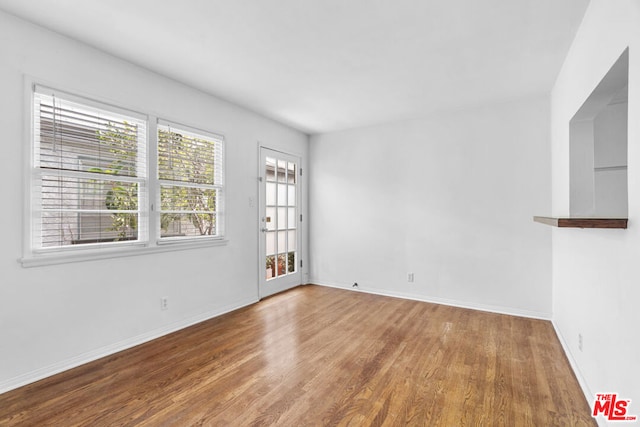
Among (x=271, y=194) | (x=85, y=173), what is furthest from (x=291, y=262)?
(x=85, y=173)

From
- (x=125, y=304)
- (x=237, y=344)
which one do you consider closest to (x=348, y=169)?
(x=237, y=344)

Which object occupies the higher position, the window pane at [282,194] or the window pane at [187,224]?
the window pane at [282,194]

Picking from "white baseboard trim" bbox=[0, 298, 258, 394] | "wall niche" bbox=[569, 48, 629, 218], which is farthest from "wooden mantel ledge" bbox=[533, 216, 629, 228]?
"white baseboard trim" bbox=[0, 298, 258, 394]

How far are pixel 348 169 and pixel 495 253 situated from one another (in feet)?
7.93

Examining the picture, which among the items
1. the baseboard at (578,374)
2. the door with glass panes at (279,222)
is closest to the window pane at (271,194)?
the door with glass panes at (279,222)

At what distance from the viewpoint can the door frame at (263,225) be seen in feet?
14.4

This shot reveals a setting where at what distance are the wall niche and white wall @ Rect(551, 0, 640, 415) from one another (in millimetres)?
115

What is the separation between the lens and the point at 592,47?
1995 mm

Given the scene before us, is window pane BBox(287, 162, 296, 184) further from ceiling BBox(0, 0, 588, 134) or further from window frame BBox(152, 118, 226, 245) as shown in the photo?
ceiling BBox(0, 0, 588, 134)

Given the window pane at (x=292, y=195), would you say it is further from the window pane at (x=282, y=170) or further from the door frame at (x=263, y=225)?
the window pane at (x=282, y=170)

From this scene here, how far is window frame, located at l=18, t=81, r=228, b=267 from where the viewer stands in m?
2.26

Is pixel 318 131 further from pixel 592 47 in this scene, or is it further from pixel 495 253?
pixel 592 47

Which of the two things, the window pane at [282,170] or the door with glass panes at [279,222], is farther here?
the window pane at [282,170]

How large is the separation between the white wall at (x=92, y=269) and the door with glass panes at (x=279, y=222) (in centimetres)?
49
